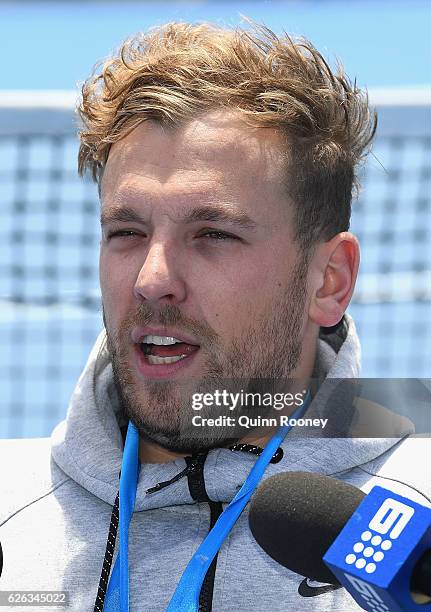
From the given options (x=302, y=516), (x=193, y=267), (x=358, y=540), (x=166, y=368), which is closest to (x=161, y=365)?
(x=166, y=368)

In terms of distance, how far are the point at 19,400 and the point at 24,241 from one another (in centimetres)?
82

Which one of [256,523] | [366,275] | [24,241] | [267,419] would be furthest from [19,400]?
[256,523]

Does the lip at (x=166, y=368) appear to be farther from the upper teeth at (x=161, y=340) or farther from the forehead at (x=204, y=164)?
the forehead at (x=204, y=164)

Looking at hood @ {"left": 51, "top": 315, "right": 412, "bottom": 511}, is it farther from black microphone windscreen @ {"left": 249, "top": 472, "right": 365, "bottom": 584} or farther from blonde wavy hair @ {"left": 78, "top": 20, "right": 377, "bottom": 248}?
black microphone windscreen @ {"left": 249, "top": 472, "right": 365, "bottom": 584}

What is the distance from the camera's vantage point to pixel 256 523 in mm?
1771

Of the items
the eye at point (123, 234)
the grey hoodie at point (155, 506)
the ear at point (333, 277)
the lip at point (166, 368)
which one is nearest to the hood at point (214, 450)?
the grey hoodie at point (155, 506)

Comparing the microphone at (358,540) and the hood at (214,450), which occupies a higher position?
the microphone at (358,540)

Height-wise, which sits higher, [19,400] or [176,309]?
[176,309]

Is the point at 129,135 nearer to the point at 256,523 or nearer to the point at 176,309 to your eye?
the point at 176,309

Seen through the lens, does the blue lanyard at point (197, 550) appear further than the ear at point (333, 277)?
No

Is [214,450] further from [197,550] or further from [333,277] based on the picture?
[333,277]

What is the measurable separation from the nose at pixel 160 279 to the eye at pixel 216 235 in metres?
0.11

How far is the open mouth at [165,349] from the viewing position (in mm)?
2609

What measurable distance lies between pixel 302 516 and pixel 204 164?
1.22 metres
